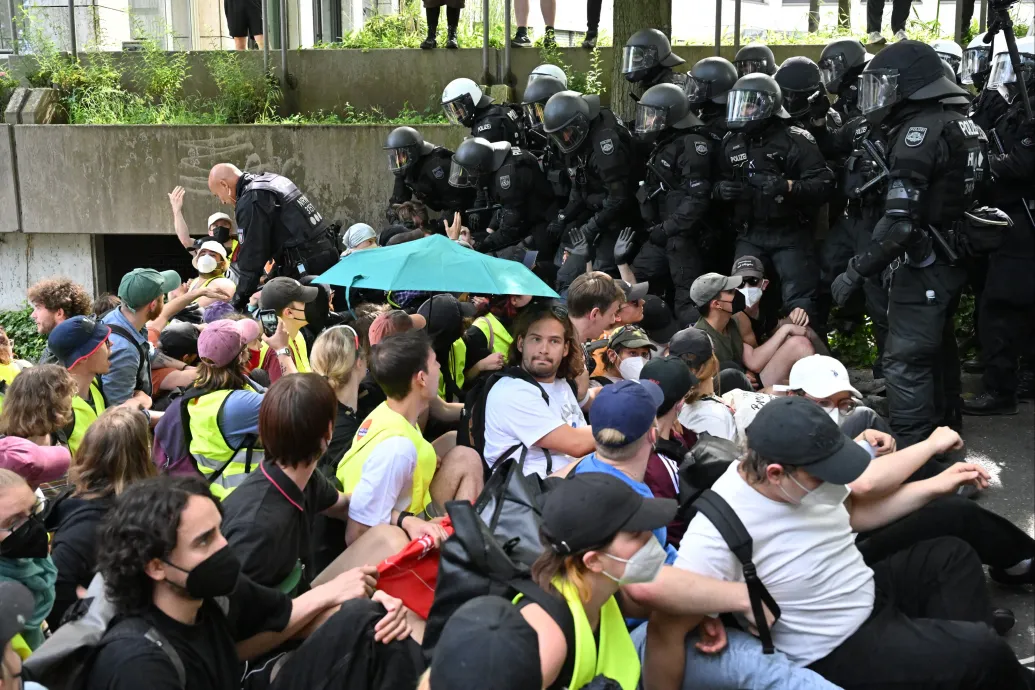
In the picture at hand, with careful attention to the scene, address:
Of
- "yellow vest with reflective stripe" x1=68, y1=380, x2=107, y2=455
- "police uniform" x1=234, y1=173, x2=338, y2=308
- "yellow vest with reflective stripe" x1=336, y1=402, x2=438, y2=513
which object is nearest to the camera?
"yellow vest with reflective stripe" x1=336, y1=402, x2=438, y2=513

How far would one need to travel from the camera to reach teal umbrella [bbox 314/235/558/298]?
4883 mm

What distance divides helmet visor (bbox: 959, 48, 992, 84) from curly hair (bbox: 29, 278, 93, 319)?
19.9ft

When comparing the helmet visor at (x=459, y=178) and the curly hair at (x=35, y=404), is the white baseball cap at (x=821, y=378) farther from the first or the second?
the helmet visor at (x=459, y=178)

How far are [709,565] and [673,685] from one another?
381 mm

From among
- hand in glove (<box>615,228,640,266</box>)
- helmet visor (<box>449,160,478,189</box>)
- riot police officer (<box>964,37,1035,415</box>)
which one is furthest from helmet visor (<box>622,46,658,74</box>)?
riot police officer (<box>964,37,1035,415</box>)

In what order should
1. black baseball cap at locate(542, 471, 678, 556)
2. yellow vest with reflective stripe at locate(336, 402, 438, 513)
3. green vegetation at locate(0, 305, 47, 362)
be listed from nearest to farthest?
black baseball cap at locate(542, 471, 678, 556)
yellow vest with reflective stripe at locate(336, 402, 438, 513)
green vegetation at locate(0, 305, 47, 362)

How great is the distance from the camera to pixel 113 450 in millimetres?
3369

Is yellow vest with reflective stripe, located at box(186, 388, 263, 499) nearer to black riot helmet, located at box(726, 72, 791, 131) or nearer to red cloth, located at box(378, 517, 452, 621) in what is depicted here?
red cloth, located at box(378, 517, 452, 621)

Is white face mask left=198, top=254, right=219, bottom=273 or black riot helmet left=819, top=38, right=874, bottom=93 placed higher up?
black riot helmet left=819, top=38, right=874, bottom=93

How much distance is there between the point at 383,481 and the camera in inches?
145

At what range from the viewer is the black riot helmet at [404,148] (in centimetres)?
966

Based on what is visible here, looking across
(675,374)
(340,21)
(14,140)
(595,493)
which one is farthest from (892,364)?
(340,21)

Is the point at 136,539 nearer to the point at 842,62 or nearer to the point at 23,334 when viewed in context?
the point at 842,62

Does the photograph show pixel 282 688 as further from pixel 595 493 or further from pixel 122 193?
pixel 122 193
